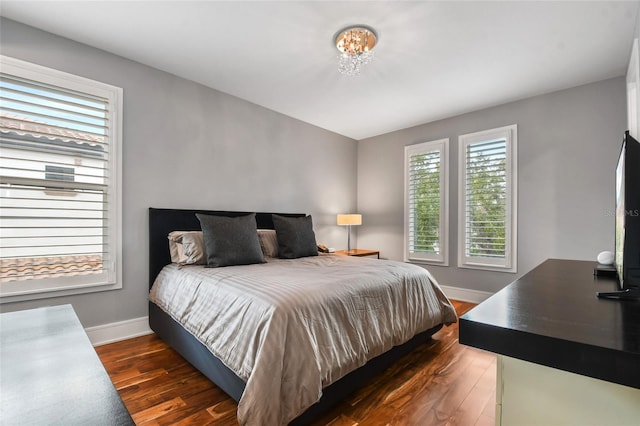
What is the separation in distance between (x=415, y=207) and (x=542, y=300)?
3.82m

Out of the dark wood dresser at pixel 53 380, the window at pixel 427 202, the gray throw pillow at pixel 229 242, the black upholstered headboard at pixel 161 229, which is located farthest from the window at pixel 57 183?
the window at pixel 427 202

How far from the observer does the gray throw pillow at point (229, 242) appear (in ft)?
8.54

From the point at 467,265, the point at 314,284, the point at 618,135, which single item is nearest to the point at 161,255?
the point at 314,284

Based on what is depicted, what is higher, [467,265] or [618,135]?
[618,135]

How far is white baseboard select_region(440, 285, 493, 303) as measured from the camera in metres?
3.83

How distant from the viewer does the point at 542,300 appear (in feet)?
2.63

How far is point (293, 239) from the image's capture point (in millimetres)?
3279

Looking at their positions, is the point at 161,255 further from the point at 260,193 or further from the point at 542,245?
the point at 542,245

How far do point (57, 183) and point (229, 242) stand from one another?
1.43m

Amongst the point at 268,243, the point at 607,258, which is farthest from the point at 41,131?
the point at 607,258

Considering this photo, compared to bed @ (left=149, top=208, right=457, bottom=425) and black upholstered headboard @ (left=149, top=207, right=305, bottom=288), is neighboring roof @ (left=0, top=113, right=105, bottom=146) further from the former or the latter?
bed @ (left=149, top=208, right=457, bottom=425)

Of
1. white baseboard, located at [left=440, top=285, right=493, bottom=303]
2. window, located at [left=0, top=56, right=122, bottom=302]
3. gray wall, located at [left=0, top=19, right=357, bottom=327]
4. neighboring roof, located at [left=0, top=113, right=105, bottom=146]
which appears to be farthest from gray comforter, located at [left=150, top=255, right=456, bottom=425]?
white baseboard, located at [left=440, top=285, right=493, bottom=303]

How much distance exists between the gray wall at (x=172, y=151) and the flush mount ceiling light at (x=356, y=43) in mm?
1597

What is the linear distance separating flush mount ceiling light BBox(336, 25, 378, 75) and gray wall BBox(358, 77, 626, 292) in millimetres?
2165
